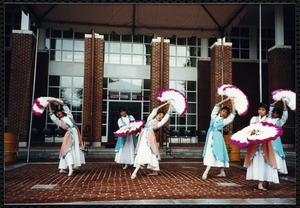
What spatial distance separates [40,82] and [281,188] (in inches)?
610

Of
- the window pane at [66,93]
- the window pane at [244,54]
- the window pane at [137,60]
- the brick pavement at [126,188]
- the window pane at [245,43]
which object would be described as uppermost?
the window pane at [245,43]

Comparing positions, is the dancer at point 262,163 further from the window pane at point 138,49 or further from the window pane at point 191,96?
the window pane at point 138,49

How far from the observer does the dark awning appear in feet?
27.5

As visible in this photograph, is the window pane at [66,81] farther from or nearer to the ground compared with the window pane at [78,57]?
nearer to the ground

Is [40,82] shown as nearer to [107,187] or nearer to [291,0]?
[107,187]

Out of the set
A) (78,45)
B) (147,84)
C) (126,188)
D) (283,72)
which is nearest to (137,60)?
(147,84)

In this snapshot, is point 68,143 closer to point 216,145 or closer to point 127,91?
point 216,145

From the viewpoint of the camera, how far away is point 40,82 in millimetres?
18297

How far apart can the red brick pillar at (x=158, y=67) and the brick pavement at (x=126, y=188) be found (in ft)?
31.3

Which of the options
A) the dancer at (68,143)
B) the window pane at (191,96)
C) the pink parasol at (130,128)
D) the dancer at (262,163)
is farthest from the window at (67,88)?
the dancer at (262,163)

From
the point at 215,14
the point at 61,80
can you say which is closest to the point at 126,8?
the point at 215,14

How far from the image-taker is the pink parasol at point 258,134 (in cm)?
545

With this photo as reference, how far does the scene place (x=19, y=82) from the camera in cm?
1549

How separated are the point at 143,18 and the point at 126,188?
17.2 ft
